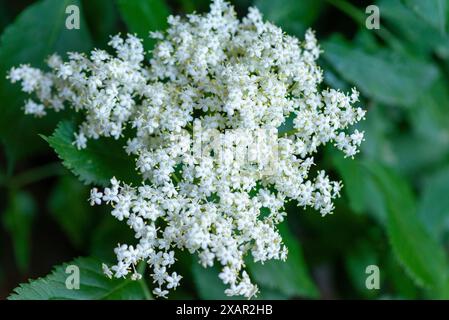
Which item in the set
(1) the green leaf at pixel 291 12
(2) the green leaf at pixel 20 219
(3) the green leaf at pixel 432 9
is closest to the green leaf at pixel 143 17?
(1) the green leaf at pixel 291 12

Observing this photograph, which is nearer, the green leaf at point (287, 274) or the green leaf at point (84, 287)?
the green leaf at point (84, 287)

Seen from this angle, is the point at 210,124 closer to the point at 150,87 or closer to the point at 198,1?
the point at 150,87

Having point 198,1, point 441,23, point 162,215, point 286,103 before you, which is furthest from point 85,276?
point 441,23

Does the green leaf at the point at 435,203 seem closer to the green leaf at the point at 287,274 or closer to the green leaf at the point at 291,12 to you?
the green leaf at the point at 287,274

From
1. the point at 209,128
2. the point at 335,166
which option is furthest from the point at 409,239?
the point at 209,128

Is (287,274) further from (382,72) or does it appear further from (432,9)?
(432,9)

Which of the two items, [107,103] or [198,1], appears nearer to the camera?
[107,103]

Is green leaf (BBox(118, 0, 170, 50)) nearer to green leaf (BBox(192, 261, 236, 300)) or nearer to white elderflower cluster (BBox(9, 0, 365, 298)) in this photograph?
white elderflower cluster (BBox(9, 0, 365, 298))
